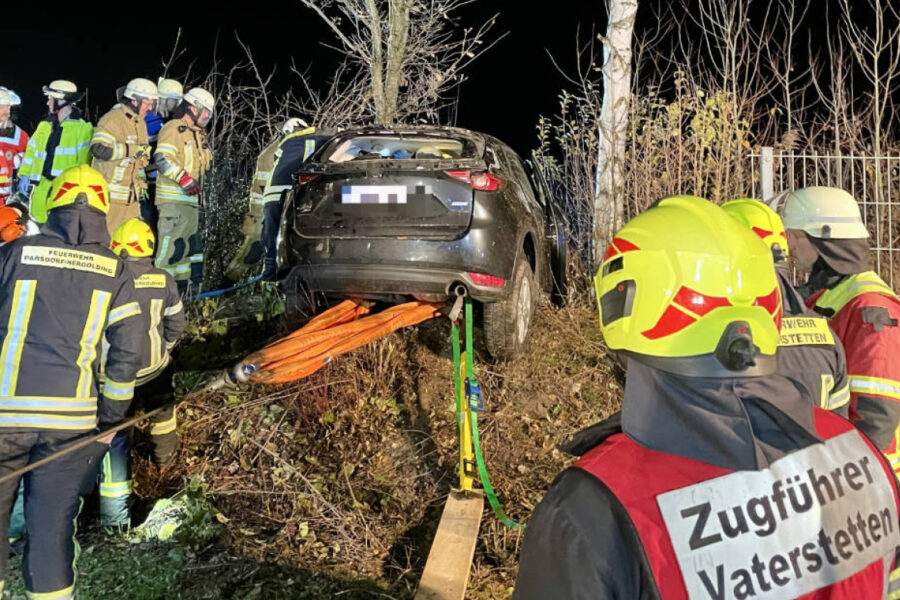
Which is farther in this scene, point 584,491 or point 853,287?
point 853,287

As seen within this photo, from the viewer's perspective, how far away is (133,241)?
4.17 meters

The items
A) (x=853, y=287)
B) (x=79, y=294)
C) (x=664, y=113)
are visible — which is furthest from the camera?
(x=664, y=113)

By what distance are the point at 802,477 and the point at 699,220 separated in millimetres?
460

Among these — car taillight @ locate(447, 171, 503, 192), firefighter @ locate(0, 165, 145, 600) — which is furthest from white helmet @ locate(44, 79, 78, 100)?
car taillight @ locate(447, 171, 503, 192)

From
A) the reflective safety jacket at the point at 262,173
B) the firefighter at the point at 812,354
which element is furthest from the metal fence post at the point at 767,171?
the firefighter at the point at 812,354

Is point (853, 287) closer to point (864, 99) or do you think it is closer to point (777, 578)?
point (777, 578)

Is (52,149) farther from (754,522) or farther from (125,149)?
(754,522)

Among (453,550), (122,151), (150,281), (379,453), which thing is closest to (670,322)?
(453,550)

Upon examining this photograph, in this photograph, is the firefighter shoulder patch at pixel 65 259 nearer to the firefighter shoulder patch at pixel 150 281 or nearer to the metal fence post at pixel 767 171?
the firefighter shoulder patch at pixel 150 281

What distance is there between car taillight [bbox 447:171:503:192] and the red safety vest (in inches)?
Answer: 121

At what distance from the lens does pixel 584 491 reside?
1041mm

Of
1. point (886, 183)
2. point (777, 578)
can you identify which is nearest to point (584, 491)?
point (777, 578)

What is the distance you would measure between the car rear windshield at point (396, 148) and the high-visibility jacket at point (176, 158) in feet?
7.88

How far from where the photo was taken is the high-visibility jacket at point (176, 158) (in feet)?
20.8
